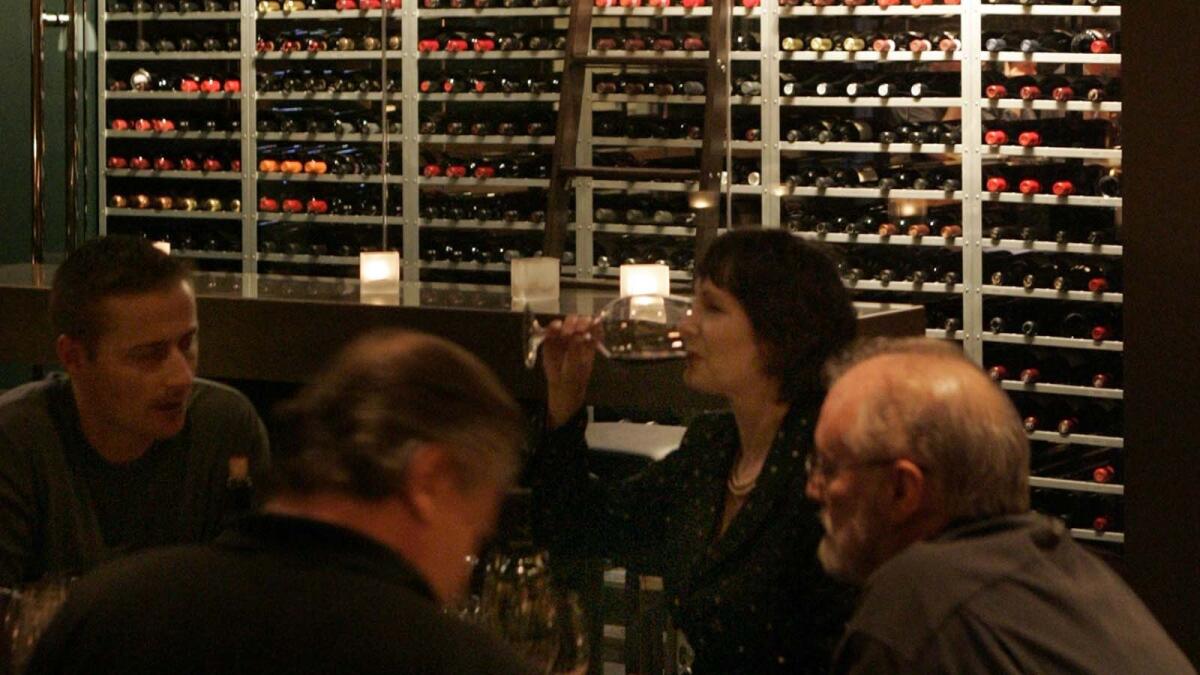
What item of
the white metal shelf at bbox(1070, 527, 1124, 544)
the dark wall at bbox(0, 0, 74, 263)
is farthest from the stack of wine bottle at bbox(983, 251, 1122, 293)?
the dark wall at bbox(0, 0, 74, 263)

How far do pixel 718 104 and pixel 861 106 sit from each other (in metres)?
1.66

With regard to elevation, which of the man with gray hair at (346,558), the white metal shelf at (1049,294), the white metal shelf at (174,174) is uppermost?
the white metal shelf at (174,174)

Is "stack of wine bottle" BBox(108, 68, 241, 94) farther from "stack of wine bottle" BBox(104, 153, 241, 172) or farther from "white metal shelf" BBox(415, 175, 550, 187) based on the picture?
"white metal shelf" BBox(415, 175, 550, 187)

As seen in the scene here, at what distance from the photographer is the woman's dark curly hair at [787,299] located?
2521 mm

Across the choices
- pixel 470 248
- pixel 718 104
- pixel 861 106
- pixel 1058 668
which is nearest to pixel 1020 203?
pixel 861 106

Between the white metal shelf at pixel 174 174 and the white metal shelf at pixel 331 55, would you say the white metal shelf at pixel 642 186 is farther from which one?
the white metal shelf at pixel 174 174

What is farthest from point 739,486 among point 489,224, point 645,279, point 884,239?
point 489,224

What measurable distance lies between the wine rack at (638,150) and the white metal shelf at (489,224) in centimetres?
1

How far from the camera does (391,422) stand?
1.36m

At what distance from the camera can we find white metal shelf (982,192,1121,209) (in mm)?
6840

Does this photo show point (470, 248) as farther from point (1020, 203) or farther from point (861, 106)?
point (1020, 203)

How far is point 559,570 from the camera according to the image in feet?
8.38

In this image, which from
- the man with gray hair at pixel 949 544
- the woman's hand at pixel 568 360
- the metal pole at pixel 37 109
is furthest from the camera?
the metal pole at pixel 37 109

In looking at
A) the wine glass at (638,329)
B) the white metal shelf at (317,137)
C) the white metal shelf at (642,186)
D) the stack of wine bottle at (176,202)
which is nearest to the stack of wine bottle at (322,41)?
the white metal shelf at (317,137)
